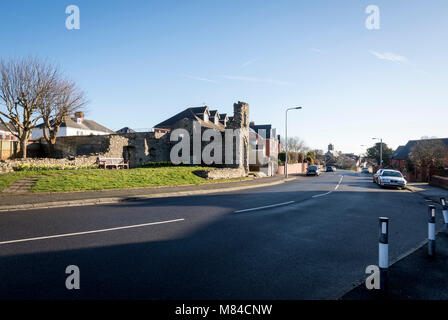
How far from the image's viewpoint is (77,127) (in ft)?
194

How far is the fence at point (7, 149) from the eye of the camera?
3036 cm

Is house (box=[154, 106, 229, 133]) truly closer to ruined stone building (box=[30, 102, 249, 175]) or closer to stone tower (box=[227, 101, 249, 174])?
ruined stone building (box=[30, 102, 249, 175])

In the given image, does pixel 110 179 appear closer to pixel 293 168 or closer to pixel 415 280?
pixel 415 280

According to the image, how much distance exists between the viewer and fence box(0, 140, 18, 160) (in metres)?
30.4

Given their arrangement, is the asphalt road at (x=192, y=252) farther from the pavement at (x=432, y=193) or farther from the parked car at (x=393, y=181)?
the parked car at (x=393, y=181)

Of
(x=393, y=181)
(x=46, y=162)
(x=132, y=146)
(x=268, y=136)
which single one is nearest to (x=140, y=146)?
(x=132, y=146)

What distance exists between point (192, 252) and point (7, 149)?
36137mm

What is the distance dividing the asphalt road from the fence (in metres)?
28.5

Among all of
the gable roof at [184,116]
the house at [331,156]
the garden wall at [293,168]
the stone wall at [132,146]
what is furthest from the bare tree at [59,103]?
the house at [331,156]

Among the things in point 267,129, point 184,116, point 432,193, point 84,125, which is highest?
point 84,125

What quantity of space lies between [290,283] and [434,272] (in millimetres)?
2537

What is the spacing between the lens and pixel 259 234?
20.9 feet

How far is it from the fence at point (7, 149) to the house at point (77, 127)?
2364cm
